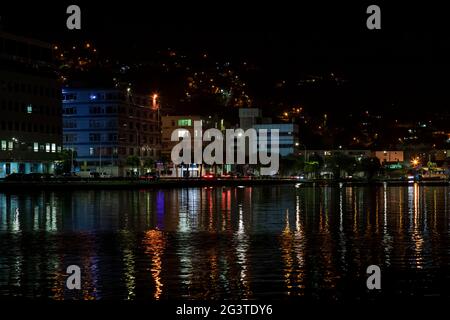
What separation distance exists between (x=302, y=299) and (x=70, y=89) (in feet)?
415

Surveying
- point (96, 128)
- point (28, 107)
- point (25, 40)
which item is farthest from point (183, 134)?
point (25, 40)

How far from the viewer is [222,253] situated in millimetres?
31594

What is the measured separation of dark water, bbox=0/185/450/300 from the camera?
2370 centimetres

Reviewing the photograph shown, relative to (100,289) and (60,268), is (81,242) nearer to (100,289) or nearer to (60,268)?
(60,268)

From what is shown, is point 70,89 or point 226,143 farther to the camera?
point 226,143

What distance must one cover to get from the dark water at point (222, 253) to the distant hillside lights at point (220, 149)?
112m

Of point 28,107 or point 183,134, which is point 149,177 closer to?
point 28,107

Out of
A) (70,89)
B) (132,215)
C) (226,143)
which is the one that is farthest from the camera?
(226,143)

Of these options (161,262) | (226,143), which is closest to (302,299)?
(161,262)

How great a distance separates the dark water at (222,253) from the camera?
2370 cm

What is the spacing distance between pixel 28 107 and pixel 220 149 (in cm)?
6351

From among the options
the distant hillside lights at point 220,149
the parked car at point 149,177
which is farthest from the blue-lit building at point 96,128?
the distant hillside lights at point 220,149
